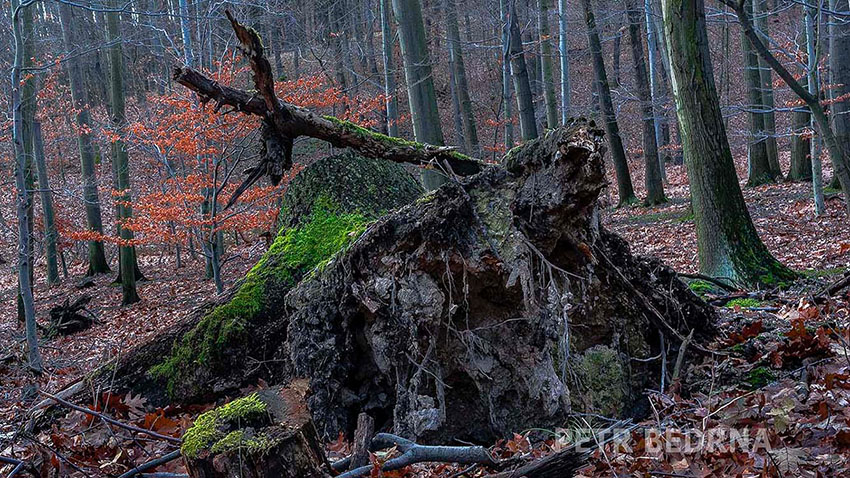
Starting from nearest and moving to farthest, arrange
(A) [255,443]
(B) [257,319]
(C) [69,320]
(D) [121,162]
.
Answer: (A) [255,443]
(B) [257,319]
(C) [69,320]
(D) [121,162]

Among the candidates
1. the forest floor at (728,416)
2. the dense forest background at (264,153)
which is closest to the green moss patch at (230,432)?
the forest floor at (728,416)

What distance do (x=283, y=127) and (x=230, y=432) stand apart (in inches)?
157

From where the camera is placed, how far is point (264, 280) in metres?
5.80

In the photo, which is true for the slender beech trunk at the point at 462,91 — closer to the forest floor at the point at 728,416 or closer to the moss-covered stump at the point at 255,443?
the forest floor at the point at 728,416

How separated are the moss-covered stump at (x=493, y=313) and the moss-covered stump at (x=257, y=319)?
54 centimetres

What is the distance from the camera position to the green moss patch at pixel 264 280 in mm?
5438

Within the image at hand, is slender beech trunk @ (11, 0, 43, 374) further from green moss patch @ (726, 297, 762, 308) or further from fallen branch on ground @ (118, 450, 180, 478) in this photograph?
green moss patch @ (726, 297, 762, 308)

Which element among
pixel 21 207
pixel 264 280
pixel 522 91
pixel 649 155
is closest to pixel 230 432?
pixel 264 280

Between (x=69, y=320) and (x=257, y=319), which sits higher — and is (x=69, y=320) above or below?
below

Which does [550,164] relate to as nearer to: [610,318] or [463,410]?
[610,318]

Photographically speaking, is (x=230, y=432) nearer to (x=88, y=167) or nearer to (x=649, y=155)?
(x=649, y=155)

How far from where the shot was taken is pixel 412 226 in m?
4.29

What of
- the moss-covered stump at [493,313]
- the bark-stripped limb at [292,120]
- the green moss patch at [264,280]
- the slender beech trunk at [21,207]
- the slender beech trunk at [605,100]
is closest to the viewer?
the moss-covered stump at [493,313]

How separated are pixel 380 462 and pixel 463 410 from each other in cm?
184
